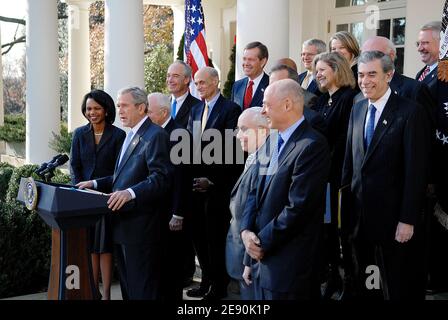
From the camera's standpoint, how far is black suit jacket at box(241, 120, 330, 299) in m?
3.95

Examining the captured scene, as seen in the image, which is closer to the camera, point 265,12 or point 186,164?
point 186,164

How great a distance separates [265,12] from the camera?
758 cm

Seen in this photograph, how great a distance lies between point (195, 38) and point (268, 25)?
2002 millimetres

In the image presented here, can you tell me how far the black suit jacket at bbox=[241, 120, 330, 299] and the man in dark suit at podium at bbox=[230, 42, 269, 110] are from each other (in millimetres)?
2622

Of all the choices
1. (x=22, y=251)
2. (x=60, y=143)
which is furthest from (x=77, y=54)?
(x=22, y=251)

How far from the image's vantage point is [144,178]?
5.23m

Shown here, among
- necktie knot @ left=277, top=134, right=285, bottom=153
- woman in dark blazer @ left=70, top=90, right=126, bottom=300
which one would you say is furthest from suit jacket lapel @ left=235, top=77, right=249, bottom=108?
necktie knot @ left=277, top=134, right=285, bottom=153

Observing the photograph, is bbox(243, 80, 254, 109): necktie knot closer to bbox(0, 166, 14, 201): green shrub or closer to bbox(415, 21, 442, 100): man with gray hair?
bbox(415, 21, 442, 100): man with gray hair

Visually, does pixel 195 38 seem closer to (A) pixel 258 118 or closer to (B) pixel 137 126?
(B) pixel 137 126

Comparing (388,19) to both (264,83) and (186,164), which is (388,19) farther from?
(186,164)

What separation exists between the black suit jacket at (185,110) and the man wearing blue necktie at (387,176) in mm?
2173

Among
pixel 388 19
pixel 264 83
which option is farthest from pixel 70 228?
pixel 388 19
